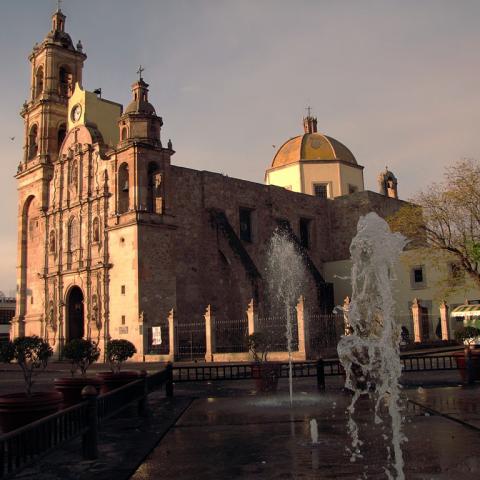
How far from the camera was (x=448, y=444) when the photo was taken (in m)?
6.95

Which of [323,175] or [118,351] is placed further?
[323,175]

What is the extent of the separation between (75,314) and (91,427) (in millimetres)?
28416

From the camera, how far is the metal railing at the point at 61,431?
4.78 m

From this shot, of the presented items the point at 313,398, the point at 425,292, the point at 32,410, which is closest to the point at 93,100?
the point at 425,292

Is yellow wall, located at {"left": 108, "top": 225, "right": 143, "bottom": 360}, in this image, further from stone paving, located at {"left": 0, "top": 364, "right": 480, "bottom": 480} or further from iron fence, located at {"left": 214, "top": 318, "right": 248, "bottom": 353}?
stone paving, located at {"left": 0, "top": 364, "right": 480, "bottom": 480}

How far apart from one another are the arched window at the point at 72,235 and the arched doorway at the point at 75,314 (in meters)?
2.50

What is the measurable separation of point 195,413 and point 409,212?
2171 cm

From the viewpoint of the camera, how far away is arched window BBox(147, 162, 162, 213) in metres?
30.3

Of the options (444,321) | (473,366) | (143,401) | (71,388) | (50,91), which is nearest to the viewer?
(71,388)

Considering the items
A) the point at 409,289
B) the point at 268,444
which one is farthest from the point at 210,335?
the point at 268,444

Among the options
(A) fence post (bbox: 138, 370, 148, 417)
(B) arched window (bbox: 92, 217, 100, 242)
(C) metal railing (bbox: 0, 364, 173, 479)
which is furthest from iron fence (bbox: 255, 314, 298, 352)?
(C) metal railing (bbox: 0, 364, 173, 479)

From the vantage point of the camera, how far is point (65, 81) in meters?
39.4

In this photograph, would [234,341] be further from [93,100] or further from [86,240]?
[93,100]

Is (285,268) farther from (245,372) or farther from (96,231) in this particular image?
Result: (245,372)
